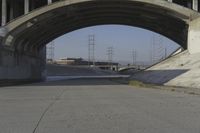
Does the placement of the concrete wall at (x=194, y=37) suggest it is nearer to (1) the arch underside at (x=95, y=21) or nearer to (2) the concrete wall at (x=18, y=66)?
(1) the arch underside at (x=95, y=21)

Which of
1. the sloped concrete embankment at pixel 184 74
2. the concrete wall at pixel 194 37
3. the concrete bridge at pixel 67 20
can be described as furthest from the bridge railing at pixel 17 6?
the sloped concrete embankment at pixel 184 74

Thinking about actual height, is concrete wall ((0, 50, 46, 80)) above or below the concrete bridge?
below

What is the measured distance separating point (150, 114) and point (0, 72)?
3768cm

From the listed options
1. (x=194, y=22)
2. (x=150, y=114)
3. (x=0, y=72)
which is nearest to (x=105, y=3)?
(x=194, y=22)

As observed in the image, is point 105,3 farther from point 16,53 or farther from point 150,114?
point 150,114

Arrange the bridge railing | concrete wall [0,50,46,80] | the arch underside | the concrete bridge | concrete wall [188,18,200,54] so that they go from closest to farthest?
concrete wall [0,50,46,80]
concrete wall [188,18,200,54]
the concrete bridge
the bridge railing
the arch underside

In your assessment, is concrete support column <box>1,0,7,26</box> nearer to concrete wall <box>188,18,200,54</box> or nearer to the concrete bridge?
the concrete bridge

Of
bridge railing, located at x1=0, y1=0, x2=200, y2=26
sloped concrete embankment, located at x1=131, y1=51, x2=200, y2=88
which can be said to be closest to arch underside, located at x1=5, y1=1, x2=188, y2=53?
bridge railing, located at x1=0, y1=0, x2=200, y2=26

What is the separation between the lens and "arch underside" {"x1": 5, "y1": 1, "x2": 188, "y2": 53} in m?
57.9

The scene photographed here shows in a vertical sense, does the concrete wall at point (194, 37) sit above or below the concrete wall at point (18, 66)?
above

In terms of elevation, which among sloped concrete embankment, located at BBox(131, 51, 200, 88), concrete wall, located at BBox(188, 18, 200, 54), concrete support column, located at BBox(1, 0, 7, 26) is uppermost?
concrete support column, located at BBox(1, 0, 7, 26)

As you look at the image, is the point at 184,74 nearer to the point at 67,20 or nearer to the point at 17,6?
the point at 17,6

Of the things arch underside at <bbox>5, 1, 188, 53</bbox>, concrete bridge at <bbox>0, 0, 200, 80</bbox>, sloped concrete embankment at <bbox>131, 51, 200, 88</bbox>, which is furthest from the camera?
arch underside at <bbox>5, 1, 188, 53</bbox>

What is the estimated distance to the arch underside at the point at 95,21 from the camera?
2280 inches
